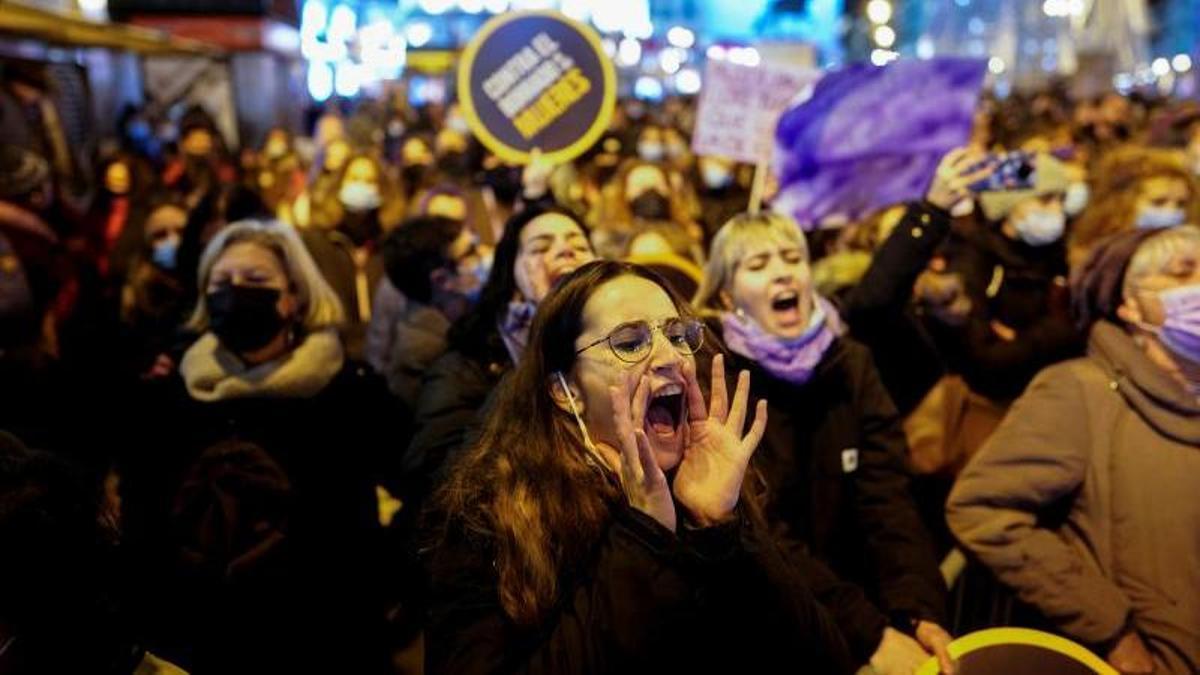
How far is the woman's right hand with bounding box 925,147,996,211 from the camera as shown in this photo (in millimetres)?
3418

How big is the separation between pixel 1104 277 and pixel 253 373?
8.87ft

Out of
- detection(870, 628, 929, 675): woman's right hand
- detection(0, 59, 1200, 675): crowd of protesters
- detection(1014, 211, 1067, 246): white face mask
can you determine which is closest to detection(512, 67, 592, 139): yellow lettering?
detection(0, 59, 1200, 675): crowd of protesters

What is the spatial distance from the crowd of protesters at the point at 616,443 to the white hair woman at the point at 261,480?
0.01 meters

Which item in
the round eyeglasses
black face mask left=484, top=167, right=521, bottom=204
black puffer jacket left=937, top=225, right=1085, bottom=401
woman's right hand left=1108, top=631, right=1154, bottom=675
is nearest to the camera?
the round eyeglasses

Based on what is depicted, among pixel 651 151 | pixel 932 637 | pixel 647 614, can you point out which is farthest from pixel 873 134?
pixel 651 151

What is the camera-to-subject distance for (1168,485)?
2.71 metres

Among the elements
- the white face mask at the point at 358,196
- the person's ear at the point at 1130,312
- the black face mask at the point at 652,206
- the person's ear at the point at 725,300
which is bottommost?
the person's ear at the point at 1130,312

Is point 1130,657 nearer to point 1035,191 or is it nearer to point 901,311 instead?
point 901,311

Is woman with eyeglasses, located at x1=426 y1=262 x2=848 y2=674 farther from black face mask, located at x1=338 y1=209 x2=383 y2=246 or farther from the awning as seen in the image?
the awning

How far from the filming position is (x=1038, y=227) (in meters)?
4.64

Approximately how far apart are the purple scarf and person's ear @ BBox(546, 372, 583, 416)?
111 centimetres

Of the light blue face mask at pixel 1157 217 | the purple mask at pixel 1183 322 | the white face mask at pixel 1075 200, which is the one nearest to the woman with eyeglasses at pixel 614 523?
the purple mask at pixel 1183 322

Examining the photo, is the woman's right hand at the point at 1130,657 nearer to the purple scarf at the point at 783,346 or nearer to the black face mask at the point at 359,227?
the purple scarf at the point at 783,346

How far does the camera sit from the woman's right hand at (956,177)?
3.42m
